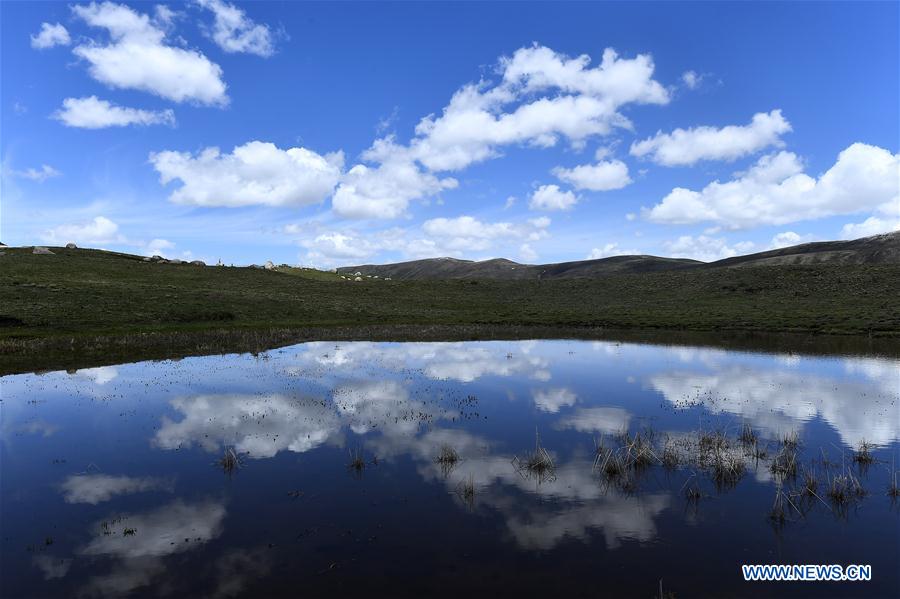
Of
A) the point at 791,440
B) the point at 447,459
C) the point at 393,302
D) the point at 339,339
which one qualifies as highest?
the point at 393,302

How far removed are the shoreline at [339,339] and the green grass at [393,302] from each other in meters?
0.67

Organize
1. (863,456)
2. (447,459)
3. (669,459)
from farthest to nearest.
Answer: (447,459) → (863,456) → (669,459)

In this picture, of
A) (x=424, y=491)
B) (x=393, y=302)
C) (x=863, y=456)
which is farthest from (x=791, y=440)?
(x=393, y=302)

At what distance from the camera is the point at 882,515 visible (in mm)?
13164

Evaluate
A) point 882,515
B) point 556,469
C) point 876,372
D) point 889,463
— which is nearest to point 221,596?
point 556,469

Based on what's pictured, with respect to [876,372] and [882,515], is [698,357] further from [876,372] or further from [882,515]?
[882,515]

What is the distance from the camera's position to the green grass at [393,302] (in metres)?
58.6

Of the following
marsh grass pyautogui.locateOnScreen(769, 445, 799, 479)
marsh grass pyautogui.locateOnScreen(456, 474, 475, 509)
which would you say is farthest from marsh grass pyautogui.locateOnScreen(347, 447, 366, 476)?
marsh grass pyautogui.locateOnScreen(769, 445, 799, 479)

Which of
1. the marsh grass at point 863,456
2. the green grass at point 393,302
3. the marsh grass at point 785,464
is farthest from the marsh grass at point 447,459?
the green grass at point 393,302

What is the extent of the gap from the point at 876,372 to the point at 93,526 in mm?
43577

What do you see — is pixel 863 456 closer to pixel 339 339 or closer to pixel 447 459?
pixel 447 459

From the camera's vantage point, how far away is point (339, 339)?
56812 millimetres

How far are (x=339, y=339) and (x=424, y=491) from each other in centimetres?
4363

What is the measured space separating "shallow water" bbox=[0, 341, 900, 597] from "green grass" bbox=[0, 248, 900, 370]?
31752 mm
